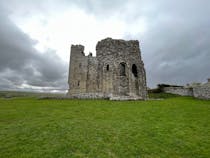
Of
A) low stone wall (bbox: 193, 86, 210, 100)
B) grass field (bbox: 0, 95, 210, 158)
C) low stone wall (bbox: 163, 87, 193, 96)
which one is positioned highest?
low stone wall (bbox: 163, 87, 193, 96)

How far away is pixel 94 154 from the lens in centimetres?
619

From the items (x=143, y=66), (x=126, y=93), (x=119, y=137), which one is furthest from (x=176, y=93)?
(x=119, y=137)

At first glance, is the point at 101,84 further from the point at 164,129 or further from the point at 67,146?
the point at 67,146

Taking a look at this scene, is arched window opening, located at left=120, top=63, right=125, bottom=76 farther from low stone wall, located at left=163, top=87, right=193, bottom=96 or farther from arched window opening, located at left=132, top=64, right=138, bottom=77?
low stone wall, located at left=163, top=87, right=193, bottom=96

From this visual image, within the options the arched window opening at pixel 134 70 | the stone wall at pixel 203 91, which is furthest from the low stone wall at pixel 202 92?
the arched window opening at pixel 134 70

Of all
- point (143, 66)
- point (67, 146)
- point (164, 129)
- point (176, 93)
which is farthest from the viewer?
point (176, 93)

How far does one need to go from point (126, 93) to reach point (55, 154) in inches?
942

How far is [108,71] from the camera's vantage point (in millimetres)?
30219

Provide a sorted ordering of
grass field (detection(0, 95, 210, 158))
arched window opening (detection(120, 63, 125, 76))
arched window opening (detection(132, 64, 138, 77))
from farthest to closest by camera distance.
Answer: arched window opening (detection(132, 64, 138, 77)) → arched window opening (detection(120, 63, 125, 76)) → grass field (detection(0, 95, 210, 158))

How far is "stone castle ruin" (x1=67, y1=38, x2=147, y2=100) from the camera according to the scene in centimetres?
2972

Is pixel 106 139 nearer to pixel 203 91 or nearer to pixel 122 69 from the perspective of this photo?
pixel 203 91

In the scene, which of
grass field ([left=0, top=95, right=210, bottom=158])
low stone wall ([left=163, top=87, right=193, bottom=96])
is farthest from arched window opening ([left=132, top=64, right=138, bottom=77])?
grass field ([left=0, top=95, right=210, bottom=158])

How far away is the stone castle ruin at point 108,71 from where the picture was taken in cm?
A: 2972

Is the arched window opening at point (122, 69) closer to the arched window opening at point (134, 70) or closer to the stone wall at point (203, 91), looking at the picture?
the arched window opening at point (134, 70)
